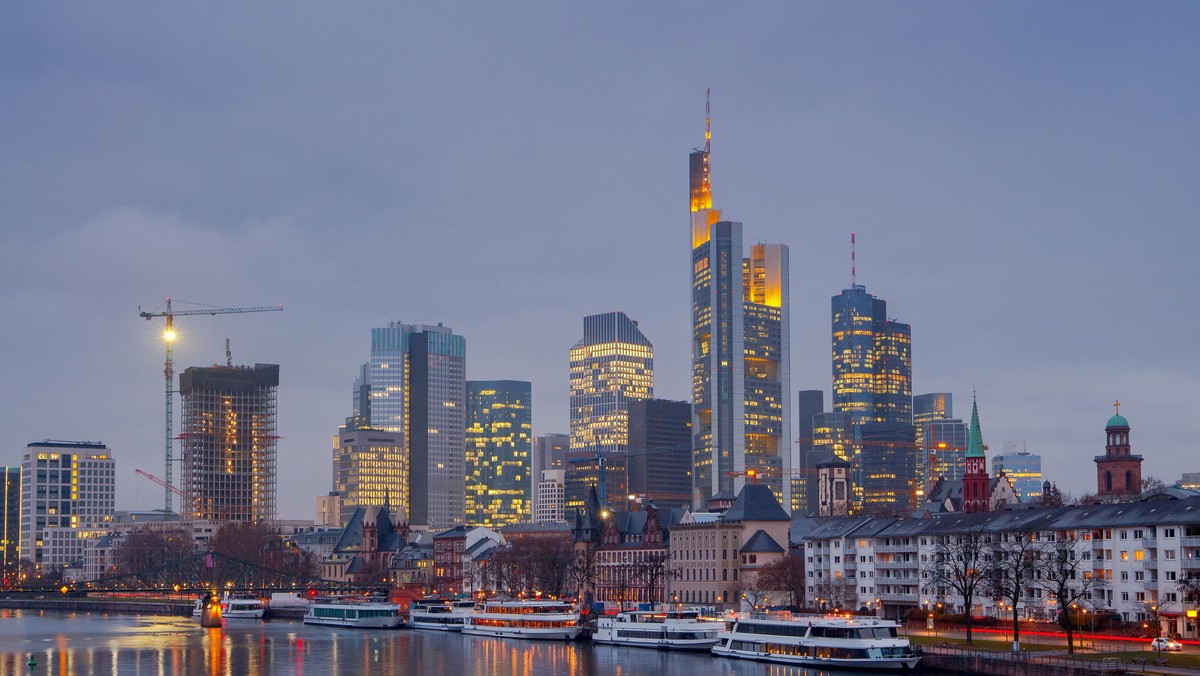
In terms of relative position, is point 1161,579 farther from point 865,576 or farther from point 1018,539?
point 865,576

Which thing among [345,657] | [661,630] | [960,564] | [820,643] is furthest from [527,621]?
[820,643]

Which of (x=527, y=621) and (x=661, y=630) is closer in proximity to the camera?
(x=661, y=630)

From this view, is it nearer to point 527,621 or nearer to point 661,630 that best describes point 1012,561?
point 661,630

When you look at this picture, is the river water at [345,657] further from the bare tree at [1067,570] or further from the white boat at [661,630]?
the bare tree at [1067,570]

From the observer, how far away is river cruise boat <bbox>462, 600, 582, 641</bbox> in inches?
7170

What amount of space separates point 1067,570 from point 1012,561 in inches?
461

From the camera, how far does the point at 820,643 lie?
137 meters

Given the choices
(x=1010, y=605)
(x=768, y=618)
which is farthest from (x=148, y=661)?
(x=1010, y=605)

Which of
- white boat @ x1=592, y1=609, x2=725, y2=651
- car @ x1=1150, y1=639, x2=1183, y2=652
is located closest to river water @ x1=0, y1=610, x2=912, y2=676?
white boat @ x1=592, y1=609, x2=725, y2=651

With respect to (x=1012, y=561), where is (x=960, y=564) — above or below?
below

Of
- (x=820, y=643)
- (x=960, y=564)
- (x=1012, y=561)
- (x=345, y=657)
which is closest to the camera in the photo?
(x=820, y=643)

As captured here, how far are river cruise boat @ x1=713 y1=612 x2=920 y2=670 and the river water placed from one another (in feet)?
7.15

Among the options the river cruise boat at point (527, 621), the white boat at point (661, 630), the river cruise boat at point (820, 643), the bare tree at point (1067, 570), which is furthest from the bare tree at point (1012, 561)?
the river cruise boat at point (527, 621)

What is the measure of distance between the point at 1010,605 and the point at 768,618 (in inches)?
978
